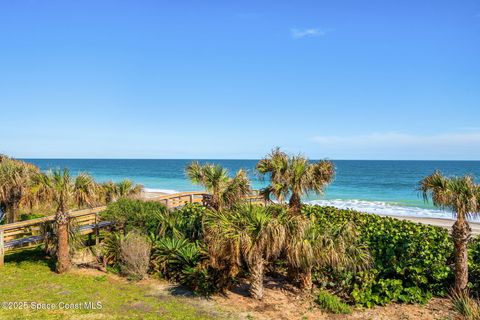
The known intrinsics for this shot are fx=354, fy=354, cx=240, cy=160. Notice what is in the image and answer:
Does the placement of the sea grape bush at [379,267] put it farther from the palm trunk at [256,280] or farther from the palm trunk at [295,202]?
the palm trunk at [295,202]

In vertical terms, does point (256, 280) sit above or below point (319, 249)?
below

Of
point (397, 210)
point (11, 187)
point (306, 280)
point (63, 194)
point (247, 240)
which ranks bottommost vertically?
point (397, 210)

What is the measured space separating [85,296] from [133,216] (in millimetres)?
5335

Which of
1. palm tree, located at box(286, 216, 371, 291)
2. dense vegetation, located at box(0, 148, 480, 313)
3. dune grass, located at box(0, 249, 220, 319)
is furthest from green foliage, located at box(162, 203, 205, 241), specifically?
palm tree, located at box(286, 216, 371, 291)

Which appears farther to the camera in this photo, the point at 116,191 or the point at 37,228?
the point at 116,191

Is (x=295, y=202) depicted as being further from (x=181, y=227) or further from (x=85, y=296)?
(x=85, y=296)

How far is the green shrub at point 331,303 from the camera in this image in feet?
33.7

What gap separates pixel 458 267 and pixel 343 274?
3366mm

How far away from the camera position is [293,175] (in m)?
14.0

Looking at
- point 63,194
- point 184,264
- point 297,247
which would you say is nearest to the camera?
point 297,247

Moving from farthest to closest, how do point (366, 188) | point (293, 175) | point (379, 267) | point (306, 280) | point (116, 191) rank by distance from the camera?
point (366, 188) < point (116, 191) < point (293, 175) < point (306, 280) < point (379, 267)

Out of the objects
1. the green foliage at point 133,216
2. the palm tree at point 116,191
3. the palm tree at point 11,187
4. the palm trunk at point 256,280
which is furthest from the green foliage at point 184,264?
the palm tree at point 116,191

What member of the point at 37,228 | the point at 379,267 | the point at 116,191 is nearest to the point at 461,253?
the point at 379,267

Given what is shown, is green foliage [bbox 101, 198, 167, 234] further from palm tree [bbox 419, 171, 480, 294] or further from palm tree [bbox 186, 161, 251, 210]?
palm tree [bbox 419, 171, 480, 294]
